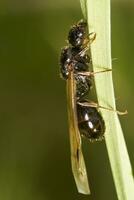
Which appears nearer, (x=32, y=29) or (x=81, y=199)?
(x=81, y=199)

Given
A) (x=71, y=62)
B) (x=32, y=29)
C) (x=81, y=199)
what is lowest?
(x=81, y=199)

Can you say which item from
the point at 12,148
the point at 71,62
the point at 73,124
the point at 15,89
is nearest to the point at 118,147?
the point at 73,124

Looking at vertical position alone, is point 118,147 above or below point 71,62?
below

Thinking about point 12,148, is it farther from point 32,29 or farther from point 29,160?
point 32,29

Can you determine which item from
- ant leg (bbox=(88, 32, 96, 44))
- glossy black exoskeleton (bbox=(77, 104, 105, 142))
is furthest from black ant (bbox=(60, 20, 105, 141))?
ant leg (bbox=(88, 32, 96, 44))

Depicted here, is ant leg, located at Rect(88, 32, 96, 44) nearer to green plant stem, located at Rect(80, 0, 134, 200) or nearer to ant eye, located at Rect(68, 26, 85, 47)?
green plant stem, located at Rect(80, 0, 134, 200)

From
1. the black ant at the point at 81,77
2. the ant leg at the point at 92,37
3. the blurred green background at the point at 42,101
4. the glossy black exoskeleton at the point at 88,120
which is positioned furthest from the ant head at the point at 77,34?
the blurred green background at the point at 42,101

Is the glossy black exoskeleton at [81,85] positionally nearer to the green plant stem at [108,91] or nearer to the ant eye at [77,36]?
the ant eye at [77,36]

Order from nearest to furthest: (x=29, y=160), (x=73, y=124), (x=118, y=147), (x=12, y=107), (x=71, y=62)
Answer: (x=118, y=147), (x=73, y=124), (x=71, y=62), (x=29, y=160), (x=12, y=107)
